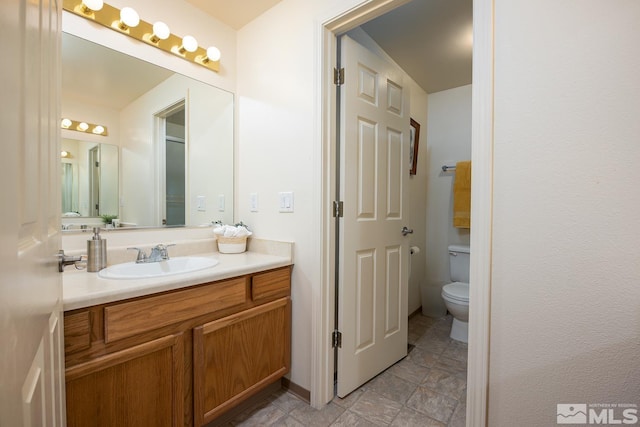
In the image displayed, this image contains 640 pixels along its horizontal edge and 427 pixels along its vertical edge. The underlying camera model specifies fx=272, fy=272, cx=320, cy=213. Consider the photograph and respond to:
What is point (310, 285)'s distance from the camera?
154 cm

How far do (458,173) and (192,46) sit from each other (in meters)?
2.42

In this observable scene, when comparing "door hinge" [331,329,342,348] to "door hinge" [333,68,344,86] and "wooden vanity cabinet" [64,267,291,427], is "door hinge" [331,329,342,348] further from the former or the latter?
"door hinge" [333,68,344,86]

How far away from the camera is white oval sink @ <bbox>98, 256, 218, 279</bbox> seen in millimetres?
1235

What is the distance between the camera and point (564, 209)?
86cm

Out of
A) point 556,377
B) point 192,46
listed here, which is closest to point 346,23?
point 192,46

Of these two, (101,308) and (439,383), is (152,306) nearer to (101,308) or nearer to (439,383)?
(101,308)

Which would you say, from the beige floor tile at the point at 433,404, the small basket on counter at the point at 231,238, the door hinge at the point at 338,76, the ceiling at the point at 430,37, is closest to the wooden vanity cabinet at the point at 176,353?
the small basket on counter at the point at 231,238

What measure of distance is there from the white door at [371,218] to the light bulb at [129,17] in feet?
3.61

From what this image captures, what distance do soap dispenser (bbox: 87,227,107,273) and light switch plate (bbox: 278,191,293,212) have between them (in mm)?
878

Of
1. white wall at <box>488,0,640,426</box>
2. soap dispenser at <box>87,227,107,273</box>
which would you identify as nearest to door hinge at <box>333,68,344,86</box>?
white wall at <box>488,0,640,426</box>

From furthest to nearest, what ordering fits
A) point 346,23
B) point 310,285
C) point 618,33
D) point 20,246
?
1. point 310,285
2. point 346,23
3. point 618,33
4. point 20,246

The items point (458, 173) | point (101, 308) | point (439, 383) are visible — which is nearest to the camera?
point (101, 308)

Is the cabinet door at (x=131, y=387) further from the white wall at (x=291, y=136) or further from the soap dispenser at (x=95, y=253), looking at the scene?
the white wall at (x=291, y=136)

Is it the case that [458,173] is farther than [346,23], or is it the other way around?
[458,173]
